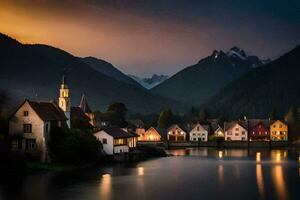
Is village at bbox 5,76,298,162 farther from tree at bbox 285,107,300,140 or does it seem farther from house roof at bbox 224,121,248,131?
tree at bbox 285,107,300,140

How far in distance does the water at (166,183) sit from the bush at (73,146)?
381cm

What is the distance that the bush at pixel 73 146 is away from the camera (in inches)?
3305

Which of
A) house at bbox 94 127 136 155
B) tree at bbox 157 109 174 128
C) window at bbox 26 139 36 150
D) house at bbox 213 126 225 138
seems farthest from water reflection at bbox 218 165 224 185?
tree at bbox 157 109 174 128

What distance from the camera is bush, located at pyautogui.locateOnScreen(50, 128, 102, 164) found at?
8394 centimetres

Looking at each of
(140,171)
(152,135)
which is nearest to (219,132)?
(152,135)

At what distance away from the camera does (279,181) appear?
236ft

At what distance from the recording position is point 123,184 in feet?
225

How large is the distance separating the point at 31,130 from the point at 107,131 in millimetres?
19753

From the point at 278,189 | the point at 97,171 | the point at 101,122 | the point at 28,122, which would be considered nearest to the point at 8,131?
the point at 28,122

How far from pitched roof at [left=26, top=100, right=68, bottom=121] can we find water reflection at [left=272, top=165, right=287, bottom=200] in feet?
109

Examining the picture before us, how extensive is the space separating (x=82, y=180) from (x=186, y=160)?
3486 cm

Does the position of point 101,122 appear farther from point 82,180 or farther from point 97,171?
point 82,180

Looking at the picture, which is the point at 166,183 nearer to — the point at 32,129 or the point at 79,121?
the point at 32,129

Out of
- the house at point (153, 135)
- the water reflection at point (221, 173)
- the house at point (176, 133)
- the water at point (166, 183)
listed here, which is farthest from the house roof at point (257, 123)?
the water reflection at point (221, 173)
